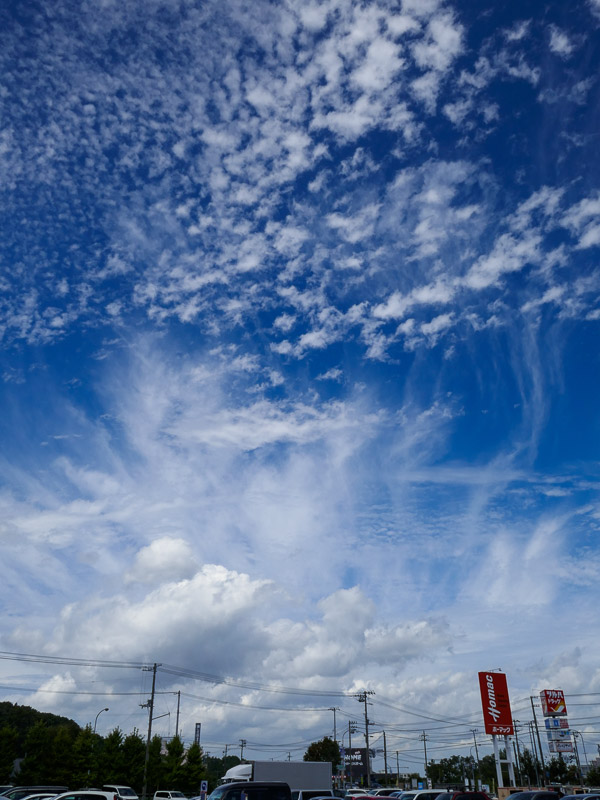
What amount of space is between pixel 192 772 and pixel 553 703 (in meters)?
47.5

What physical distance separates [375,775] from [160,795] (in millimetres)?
102510

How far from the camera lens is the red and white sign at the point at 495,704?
55.6 m

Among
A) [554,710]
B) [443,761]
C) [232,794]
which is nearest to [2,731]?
[232,794]

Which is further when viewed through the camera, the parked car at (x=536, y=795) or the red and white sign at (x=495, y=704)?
the red and white sign at (x=495, y=704)

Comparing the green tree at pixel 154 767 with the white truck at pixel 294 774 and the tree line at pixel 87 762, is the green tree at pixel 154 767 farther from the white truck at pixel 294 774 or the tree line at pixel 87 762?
the white truck at pixel 294 774

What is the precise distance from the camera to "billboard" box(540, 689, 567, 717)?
8288 centimetres

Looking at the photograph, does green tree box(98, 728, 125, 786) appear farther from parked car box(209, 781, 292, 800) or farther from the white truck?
parked car box(209, 781, 292, 800)

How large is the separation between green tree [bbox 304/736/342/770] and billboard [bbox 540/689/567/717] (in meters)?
49.3

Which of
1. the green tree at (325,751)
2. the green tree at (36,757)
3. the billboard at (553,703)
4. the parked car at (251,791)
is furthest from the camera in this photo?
the green tree at (325,751)

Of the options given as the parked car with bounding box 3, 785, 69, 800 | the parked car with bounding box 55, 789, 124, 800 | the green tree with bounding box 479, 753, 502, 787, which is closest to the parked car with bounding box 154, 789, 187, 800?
the parked car with bounding box 3, 785, 69, 800

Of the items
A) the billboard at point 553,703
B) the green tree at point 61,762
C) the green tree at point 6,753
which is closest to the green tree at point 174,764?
the green tree at point 61,762

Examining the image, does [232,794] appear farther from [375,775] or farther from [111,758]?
[375,775]

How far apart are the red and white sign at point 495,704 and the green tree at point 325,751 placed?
71960 millimetres

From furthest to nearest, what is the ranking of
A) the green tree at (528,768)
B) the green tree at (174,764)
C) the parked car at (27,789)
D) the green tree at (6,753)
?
the green tree at (528,768)
the green tree at (174,764)
the green tree at (6,753)
the parked car at (27,789)
